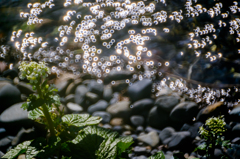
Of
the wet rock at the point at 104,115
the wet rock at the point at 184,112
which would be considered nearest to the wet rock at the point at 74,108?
the wet rock at the point at 104,115

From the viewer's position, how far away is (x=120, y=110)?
10.0ft

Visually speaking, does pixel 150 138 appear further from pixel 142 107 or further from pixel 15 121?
pixel 15 121

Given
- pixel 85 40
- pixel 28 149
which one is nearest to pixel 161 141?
pixel 28 149

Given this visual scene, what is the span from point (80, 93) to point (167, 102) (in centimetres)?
135

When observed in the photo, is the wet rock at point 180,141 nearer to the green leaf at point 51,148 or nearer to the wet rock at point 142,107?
the wet rock at point 142,107

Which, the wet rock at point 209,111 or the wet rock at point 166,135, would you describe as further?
the wet rock at point 209,111

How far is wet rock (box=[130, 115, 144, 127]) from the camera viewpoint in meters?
2.92

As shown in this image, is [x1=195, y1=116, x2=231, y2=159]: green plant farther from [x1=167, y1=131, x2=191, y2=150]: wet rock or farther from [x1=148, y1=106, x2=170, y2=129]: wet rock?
[x1=148, y1=106, x2=170, y2=129]: wet rock

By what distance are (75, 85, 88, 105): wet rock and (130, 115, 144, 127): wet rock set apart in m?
0.85

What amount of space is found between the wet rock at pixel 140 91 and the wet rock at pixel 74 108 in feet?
2.59

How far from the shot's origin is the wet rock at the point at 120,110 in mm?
3033

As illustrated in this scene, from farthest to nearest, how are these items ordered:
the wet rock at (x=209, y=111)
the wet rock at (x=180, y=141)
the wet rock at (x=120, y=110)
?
the wet rock at (x=120, y=110)
the wet rock at (x=209, y=111)
the wet rock at (x=180, y=141)

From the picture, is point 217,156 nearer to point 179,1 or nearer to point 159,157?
point 159,157

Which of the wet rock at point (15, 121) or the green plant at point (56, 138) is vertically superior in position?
the green plant at point (56, 138)
